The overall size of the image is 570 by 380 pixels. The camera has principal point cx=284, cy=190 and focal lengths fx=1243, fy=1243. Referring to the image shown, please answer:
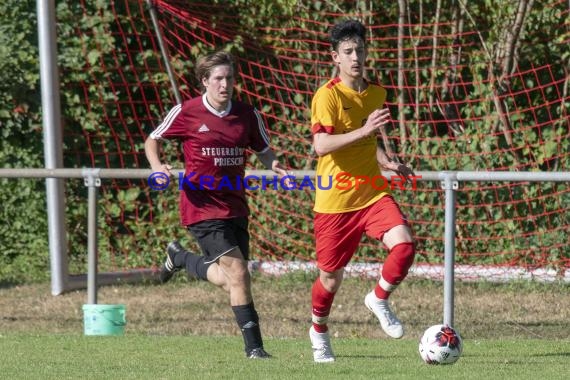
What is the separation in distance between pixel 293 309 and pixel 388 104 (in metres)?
2.44

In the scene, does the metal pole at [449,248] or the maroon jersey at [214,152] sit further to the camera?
the metal pole at [449,248]

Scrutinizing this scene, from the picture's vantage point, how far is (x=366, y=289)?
35.1 feet

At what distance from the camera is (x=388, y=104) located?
11.5 metres

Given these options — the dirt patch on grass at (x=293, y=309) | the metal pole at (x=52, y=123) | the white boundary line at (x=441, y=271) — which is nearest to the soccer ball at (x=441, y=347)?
the dirt patch on grass at (x=293, y=309)

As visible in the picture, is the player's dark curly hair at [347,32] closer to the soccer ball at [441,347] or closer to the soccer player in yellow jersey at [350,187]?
the soccer player in yellow jersey at [350,187]

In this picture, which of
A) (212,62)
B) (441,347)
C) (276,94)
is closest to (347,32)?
(212,62)

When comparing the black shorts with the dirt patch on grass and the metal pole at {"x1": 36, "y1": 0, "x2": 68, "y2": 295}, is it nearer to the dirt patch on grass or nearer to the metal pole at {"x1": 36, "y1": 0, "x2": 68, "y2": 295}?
the dirt patch on grass

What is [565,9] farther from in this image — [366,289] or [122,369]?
[122,369]

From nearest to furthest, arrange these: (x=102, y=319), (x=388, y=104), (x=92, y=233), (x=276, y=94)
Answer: (x=102, y=319), (x=92, y=233), (x=388, y=104), (x=276, y=94)

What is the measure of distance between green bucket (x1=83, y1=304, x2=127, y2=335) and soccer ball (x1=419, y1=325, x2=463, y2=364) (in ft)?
9.12

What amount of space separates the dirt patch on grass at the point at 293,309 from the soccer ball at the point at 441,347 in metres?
1.92

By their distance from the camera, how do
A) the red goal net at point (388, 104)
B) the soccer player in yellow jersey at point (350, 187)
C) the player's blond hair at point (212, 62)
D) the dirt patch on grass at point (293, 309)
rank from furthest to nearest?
the red goal net at point (388, 104) < the dirt patch on grass at point (293, 309) < the player's blond hair at point (212, 62) < the soccer player in yellow jersey at point (350, 187)

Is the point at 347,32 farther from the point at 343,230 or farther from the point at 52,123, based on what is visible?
the point at 52,123

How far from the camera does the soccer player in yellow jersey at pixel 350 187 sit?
23.5 ft
